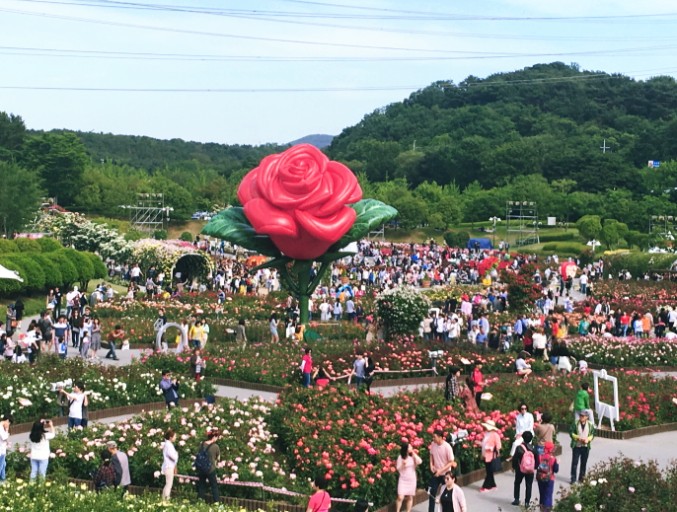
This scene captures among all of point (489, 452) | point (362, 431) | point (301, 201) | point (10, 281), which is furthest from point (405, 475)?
point (10, 281)

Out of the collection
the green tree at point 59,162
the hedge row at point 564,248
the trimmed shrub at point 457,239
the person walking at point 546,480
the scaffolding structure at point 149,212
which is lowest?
the person walking at point 546,480

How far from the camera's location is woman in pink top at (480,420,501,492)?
48.7 ft

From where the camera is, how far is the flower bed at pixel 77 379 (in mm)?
18484

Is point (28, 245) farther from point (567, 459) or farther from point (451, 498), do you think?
point (451, 498)

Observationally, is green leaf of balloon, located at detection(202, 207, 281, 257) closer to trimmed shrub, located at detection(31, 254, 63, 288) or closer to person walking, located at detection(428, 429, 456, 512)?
trimmed shrub, located at detection(31, 254, 63, 288)

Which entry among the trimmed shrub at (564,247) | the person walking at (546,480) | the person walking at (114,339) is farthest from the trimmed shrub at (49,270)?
the trimmed shrub at (564,247)

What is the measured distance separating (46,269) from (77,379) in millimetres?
17510

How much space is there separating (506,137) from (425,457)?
10387 cm

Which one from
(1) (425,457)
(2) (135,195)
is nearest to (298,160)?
(1) (425,457)

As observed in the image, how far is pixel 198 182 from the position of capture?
93312 millimetres

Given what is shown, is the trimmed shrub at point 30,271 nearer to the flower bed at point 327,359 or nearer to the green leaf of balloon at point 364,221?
the green leaf of balloon at point 364,221

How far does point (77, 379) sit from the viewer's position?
19719 mm

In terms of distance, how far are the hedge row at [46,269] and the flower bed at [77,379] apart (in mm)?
13735

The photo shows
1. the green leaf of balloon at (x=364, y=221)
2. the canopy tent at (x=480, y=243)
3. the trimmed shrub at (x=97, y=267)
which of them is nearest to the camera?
the green leaf of balloon at (x=364, y=221)
